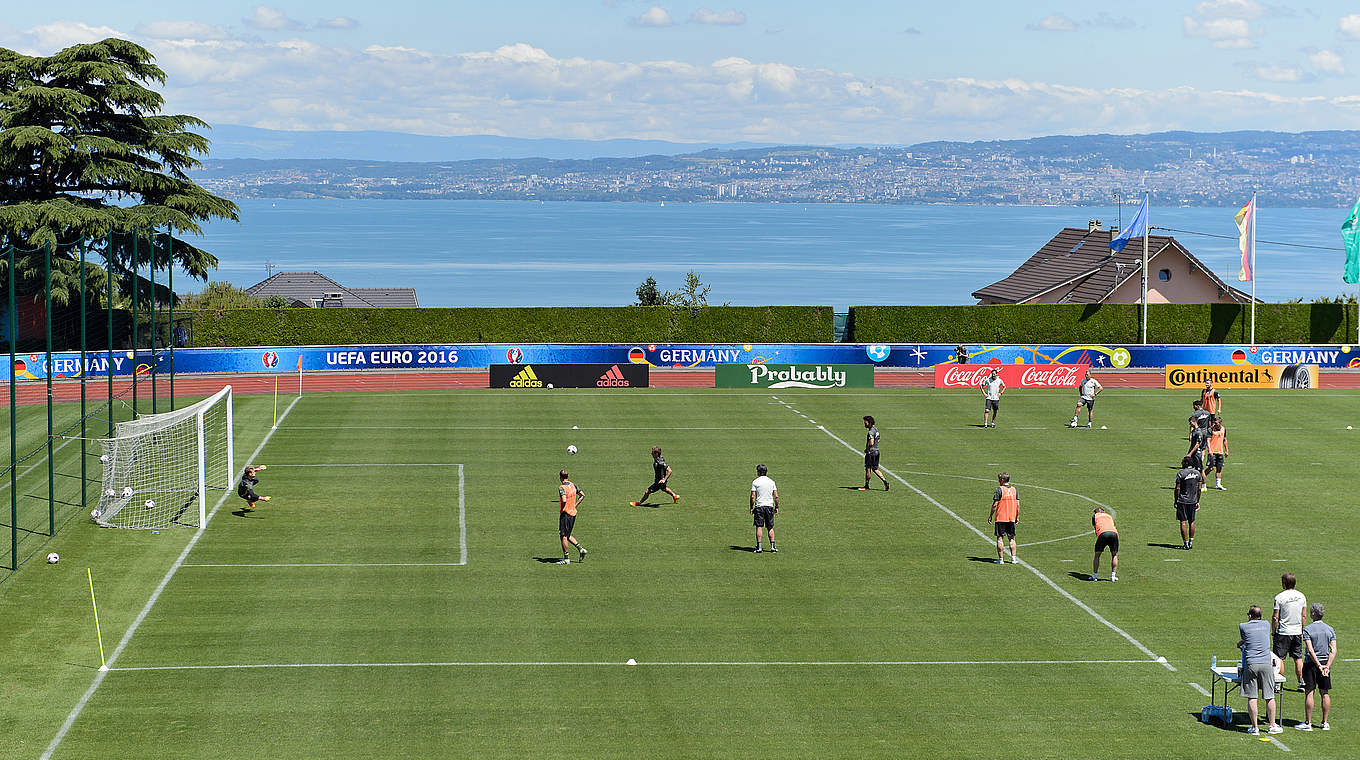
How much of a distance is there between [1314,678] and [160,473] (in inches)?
967

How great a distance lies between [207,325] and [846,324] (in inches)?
1147

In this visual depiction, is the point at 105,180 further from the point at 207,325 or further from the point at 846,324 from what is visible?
the point at 846,324

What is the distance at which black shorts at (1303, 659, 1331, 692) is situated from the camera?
17797 millimetres

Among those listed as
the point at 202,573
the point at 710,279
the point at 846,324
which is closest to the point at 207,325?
the point at 846,324

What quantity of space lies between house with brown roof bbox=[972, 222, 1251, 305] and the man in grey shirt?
5824 cm

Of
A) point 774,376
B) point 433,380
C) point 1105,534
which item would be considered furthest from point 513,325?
point 1105,534

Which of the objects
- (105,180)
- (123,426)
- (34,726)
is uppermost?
(105,180)

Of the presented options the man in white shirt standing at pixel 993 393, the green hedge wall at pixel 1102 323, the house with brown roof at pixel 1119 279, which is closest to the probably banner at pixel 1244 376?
the green hedge wall at pixel 1102 323

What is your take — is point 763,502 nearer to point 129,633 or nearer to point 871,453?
point 871,453

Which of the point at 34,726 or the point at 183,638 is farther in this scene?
the point at 183,638

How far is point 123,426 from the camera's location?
32.5 m

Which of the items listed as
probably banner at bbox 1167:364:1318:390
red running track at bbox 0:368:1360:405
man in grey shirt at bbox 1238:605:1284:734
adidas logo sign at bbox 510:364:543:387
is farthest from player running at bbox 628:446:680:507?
probably banner at bbox 1167:364:1318:390

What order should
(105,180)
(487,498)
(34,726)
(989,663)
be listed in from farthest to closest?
(105,180) < (487,498) < (989,663) < (34,726)

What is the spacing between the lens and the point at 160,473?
32.6 metres
